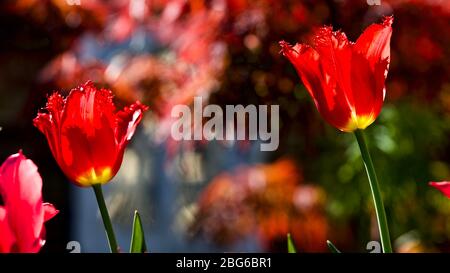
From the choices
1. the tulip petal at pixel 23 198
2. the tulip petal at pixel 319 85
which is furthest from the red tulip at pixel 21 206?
the tulip petal at pixel 319 85

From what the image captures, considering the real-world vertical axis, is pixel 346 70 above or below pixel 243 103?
below

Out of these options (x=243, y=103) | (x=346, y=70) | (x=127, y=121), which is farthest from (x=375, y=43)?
(x=243, y=103)

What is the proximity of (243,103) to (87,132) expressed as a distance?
3.09ft

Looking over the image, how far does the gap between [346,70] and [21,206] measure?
179 millimetres

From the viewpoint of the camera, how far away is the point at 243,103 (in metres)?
1.37

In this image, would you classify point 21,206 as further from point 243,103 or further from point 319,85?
point 243,103

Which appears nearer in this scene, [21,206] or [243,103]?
[21,206]

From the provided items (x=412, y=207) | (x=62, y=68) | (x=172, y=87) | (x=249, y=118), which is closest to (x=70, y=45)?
(x=62, y=68)

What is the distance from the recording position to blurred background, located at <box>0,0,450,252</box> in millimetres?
1364

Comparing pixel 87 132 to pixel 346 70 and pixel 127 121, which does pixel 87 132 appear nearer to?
pixel 127 121

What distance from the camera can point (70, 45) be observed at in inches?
62.5

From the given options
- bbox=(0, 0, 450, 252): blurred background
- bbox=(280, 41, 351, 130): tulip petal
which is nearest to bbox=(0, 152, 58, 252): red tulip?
bbox=(280, 41, 351, 130): tulip petal
